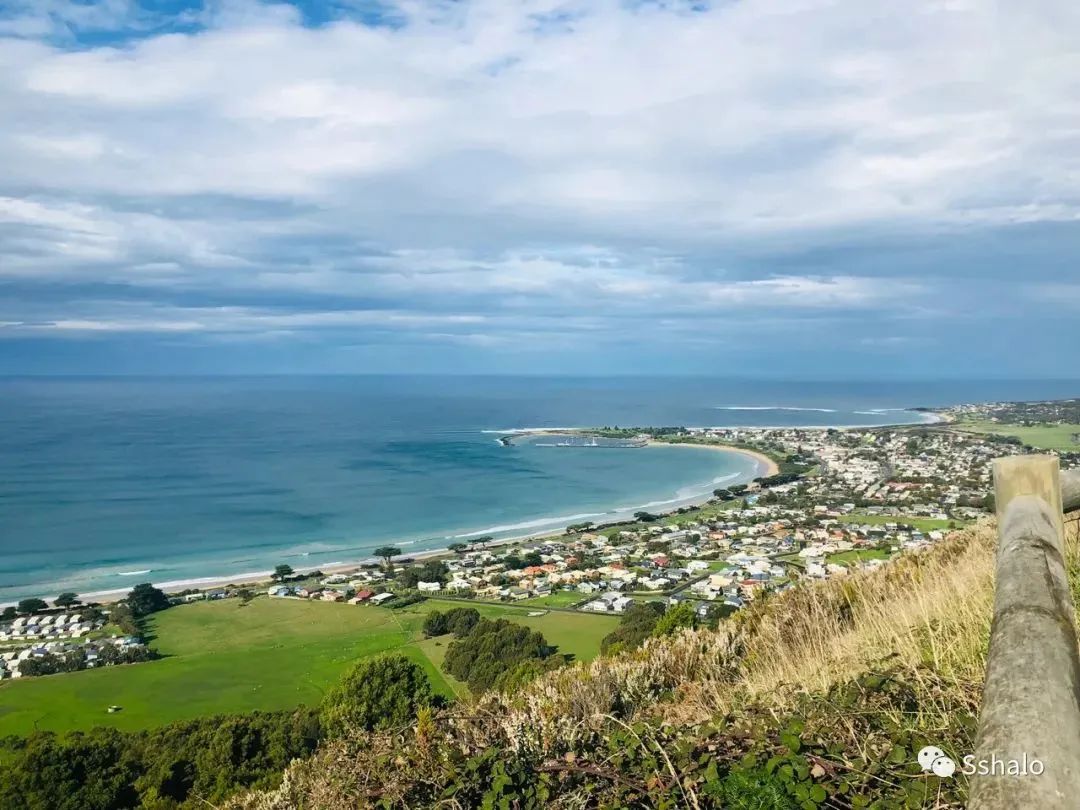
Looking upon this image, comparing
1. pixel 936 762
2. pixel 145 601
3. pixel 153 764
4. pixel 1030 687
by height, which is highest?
pixel 1030 687

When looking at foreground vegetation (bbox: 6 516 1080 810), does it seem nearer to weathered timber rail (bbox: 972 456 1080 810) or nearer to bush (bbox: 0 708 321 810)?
weathered timber rail (bbox: 972 456 1080 810)

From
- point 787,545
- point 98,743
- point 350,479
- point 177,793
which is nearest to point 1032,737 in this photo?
point 177,793

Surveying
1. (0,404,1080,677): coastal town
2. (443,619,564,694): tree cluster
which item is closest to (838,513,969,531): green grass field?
(0,404,1080,677): coastal town

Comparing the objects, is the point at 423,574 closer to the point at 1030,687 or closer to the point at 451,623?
the point at 451,623

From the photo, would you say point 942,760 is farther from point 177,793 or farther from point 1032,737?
point 177,793

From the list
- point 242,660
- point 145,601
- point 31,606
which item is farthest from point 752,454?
point 31,606
